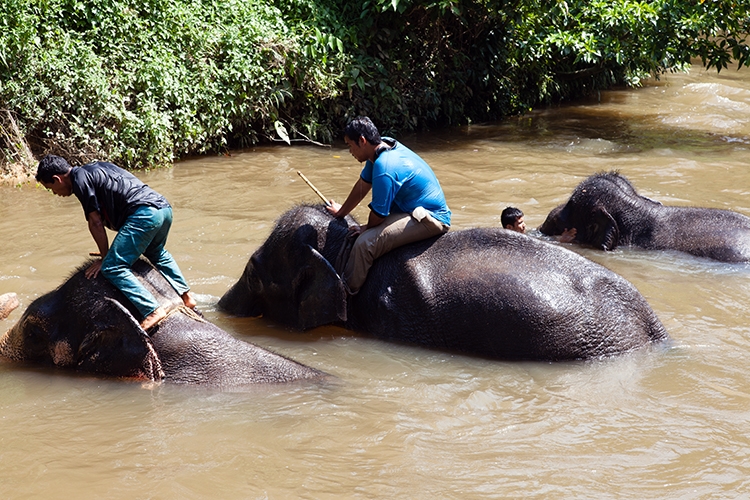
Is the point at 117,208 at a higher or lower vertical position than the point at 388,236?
higher

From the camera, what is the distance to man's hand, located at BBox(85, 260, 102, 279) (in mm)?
4957

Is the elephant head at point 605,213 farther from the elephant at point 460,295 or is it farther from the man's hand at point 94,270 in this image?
the man's hand at point 94,270

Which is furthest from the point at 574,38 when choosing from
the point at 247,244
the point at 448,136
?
the point at 247,244

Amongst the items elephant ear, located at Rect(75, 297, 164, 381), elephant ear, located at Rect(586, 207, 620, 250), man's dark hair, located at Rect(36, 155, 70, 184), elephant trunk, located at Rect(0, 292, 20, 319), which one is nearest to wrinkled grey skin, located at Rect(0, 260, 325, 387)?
elephant ear, located at Rect(75, 297, 164, 381)

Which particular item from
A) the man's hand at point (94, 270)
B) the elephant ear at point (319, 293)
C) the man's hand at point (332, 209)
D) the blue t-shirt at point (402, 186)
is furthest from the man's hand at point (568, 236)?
the man's hand at point (94, 270)

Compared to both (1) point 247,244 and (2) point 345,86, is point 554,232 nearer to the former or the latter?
(1) point 247,244

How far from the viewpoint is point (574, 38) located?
41.8 ft

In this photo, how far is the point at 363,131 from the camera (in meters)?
5.89

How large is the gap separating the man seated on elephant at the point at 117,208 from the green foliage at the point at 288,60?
486 cm

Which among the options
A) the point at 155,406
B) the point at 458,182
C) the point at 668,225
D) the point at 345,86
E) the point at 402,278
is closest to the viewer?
the point at 155,406

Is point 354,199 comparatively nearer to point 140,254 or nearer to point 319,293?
point 319,293

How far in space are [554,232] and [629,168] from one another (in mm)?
3312

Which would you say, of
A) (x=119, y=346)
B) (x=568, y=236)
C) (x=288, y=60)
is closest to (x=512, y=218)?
(x=568, y=236)

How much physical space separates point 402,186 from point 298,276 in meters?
0.95
